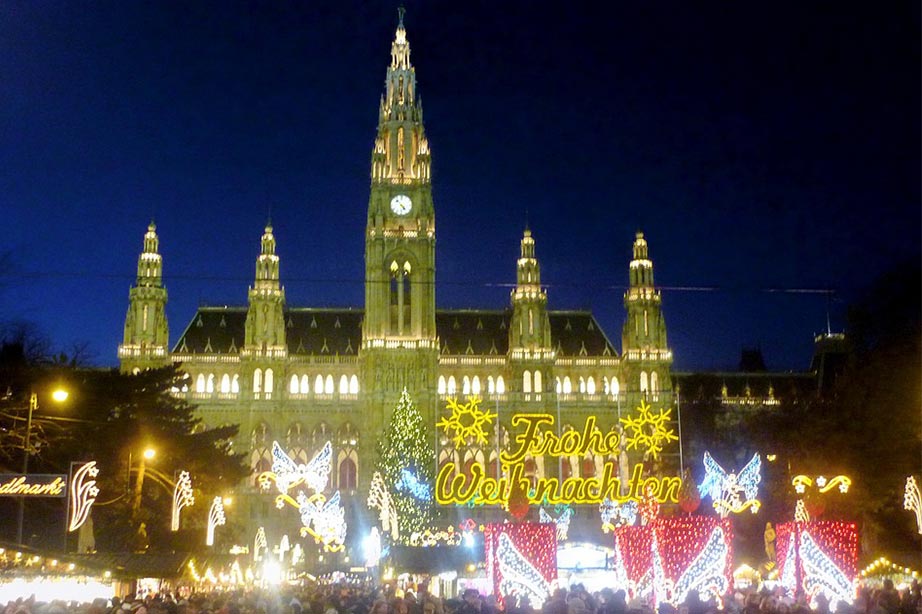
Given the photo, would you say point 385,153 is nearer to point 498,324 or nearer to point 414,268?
point 414,268

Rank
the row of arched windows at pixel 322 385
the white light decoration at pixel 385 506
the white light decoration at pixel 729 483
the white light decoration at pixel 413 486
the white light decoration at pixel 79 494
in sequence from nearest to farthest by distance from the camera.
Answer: the white light decoration at pixel 79 494
the white light decoration at pixel 729 483
the white light decoration at pixel 385 506
the white light decoration at pixel 413 486
the row of arched windows at pixel 322 385

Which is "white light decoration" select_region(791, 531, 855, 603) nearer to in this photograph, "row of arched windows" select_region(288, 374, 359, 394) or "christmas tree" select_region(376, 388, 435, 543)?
"christmas tree" select_region(376, 388, 435, 543)

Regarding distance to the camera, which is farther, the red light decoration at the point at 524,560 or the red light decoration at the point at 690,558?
the red light decoration at the point at 524,560

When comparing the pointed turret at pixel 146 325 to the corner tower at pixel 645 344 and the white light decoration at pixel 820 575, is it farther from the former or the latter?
the white light decoration at pixel 820 575


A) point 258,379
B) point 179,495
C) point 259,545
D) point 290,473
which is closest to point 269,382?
point 258,379

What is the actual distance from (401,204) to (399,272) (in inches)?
201

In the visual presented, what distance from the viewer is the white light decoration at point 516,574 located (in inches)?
918

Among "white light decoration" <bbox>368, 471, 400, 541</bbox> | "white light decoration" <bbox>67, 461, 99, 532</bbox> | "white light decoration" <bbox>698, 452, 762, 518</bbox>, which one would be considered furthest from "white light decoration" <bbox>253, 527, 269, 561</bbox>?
"white light decoration" <bbox>67, 461, 99, 532</bbox>

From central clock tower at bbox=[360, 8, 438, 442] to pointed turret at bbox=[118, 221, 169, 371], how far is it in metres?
13.9

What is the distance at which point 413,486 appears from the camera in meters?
59.0

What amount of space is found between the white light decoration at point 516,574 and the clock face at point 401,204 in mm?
57899

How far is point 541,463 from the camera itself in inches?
3093

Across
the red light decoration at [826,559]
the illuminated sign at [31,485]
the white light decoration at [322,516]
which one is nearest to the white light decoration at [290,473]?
the white light decoration at [322,516]

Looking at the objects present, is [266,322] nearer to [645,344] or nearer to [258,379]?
[258,379]
